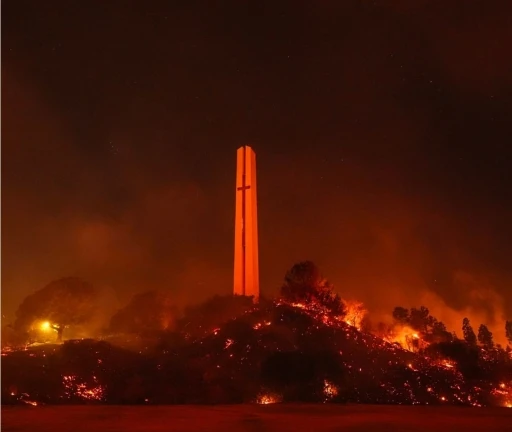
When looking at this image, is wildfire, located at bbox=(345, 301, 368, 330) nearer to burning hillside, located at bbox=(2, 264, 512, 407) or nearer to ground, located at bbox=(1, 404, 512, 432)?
burning hillside, located at bbox=(2, 264, 512, 407)

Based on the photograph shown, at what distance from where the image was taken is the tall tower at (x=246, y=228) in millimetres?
41750

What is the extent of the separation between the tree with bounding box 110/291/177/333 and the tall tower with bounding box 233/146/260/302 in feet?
39.8

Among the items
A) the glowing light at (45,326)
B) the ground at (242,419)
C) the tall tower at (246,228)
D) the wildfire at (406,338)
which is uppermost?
the tall tower at (246,228)

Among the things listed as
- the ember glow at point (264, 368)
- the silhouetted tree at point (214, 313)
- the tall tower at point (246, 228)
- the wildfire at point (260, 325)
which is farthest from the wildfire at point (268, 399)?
the tall tower at point (246, 228)

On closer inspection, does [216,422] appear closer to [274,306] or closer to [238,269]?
[274,306]

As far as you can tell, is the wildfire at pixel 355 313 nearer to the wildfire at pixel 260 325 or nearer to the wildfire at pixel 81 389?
the wildfire at pixel 260 325

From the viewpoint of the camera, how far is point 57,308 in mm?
51188

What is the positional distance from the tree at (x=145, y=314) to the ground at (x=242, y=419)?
2958cm

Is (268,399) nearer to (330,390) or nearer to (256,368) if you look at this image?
(256,368)

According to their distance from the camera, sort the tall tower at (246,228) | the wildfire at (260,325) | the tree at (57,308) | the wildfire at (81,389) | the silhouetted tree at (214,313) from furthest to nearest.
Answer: the tree at (57,308), the tall tower at (246,228), the silhouetted tree at (214,313), the wildfire at (260,325), the wildfire at (81,389)

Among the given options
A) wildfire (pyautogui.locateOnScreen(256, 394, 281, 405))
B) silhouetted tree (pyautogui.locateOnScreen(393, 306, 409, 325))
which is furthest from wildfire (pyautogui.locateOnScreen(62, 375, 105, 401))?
silhouetted tree (pyautogui.locateOnScreen(393, 306, 409, 325))

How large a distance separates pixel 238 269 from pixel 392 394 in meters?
18.3

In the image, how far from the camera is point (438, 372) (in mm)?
31297

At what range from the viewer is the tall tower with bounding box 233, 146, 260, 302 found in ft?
137
